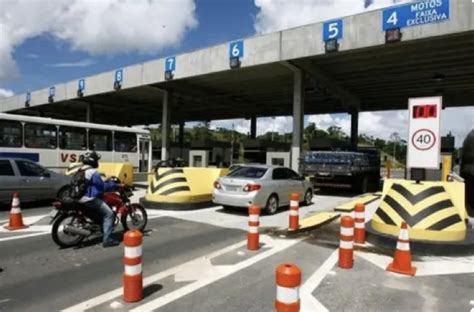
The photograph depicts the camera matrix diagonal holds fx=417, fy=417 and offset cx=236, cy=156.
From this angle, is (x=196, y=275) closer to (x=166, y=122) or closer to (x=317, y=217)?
(x=317, y=217)

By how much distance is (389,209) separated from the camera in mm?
7988

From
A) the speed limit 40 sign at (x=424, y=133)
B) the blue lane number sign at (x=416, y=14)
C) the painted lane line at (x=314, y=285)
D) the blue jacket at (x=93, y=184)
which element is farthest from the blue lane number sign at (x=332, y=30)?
the blue jacket at (x=93, y=184)

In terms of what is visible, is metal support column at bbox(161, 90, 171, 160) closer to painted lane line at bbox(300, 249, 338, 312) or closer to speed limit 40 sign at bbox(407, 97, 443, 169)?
speed limit 40 sign at bbox(407, 97, 443, 169)

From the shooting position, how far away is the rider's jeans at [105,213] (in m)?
7.49

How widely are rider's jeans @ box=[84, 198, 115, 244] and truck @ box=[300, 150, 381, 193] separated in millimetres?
12573

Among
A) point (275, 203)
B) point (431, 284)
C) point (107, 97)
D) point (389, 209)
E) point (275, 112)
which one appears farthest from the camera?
point (275, 112)

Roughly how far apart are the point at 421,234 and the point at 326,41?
13.0 meters

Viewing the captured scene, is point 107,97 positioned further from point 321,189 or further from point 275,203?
point 275,203

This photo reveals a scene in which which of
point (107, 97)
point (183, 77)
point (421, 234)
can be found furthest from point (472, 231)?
point (107, 97)

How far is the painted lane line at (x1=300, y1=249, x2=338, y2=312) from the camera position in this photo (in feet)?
15.7

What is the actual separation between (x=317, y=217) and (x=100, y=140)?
41.0 ft

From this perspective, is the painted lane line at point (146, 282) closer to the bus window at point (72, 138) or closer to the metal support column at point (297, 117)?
the bus window at point (72, 138)

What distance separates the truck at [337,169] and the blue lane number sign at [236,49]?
6.56 metres

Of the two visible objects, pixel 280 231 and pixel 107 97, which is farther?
pixel 107 97
